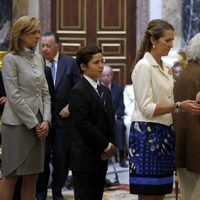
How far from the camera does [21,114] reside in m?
5.15

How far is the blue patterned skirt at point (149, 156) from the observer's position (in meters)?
4.72

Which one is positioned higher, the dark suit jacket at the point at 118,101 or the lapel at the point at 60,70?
the lapel at the point at 60,70

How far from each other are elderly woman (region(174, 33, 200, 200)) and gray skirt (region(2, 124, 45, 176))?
1.14m

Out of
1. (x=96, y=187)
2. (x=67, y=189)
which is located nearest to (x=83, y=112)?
(x=96, y=187)

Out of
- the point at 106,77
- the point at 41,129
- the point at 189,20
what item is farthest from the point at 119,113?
the point at 41,129

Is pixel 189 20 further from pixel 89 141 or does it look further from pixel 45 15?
pixel 89 141

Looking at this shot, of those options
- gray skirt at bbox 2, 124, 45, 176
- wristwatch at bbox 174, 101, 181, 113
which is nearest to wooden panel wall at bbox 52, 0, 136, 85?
gray skirt at bbox 2, 124, 45, 176

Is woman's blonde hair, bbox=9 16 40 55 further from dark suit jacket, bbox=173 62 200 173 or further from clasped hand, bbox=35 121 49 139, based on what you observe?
dark suit jacket, bbox=173 62 200 173

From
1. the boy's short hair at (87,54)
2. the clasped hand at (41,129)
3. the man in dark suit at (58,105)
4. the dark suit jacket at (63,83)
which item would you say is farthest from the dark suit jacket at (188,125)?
the dark suit jacket at (63,83)

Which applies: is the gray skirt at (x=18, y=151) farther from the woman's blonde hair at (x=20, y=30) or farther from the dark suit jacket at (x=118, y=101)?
the dark suit jacket at (x=118, y=101)

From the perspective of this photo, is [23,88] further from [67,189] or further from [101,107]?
[67,189]

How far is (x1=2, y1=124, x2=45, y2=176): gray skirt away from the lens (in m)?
5.18

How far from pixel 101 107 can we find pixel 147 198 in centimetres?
74

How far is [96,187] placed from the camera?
15.9 feet
